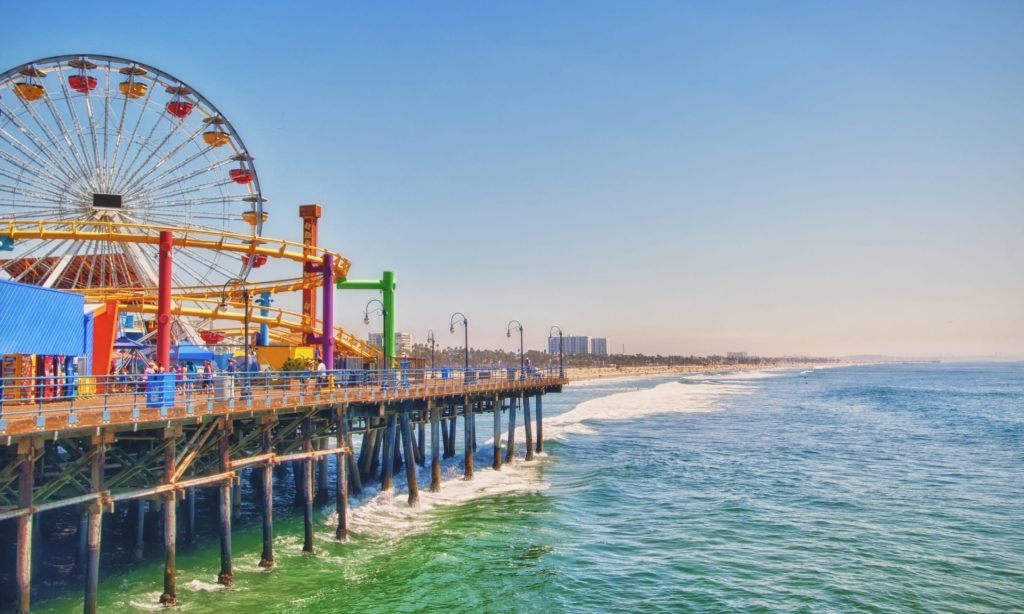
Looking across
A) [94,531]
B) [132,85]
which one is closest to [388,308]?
[132,85]

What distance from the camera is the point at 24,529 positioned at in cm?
1410

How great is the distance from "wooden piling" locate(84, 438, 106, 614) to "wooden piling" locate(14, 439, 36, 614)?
→ 47.5 inches

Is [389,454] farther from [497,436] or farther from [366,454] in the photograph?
[497,436]

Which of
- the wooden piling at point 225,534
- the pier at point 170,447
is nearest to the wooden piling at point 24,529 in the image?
the pier at point 170,447

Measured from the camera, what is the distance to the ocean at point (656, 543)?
1884cm

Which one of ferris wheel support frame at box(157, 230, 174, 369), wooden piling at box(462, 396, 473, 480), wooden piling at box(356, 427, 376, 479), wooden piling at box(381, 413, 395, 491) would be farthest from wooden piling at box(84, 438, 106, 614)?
wooden piling at box(462, 396, 473, 480)

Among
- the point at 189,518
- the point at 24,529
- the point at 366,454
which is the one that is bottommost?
the point at 189,518

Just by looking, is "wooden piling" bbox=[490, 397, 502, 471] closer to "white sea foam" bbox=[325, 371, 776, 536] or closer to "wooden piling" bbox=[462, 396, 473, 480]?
"white sea foam" bbox=[325, 371, 776, 536]

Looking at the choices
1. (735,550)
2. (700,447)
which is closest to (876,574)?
(735,550)

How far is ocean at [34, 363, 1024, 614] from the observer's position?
18844 millimetres

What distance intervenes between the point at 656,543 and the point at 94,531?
16211 mm

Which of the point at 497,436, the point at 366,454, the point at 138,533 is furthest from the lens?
the point at 497,436

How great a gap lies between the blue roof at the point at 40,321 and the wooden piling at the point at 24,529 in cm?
541

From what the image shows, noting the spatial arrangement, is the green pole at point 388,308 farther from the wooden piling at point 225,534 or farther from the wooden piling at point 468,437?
the wooden piling at point 225,534
